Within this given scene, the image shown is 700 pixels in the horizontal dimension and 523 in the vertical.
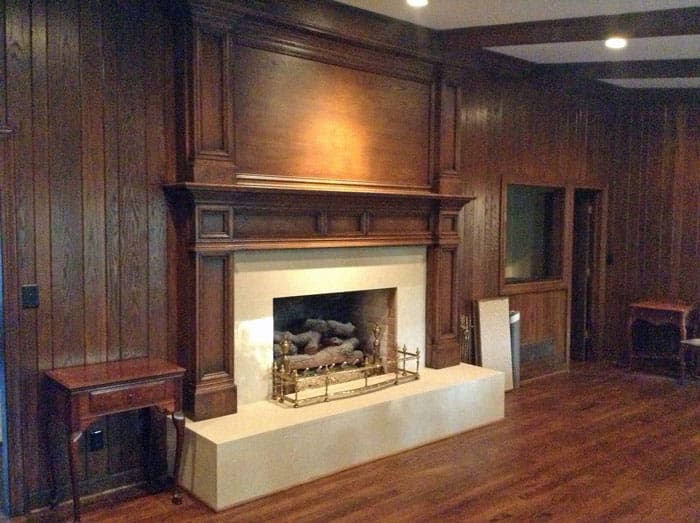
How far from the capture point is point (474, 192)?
17.1 ft

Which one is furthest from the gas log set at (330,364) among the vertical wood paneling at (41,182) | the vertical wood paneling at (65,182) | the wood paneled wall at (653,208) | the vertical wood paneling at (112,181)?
the wood paneled wall at (653,208)

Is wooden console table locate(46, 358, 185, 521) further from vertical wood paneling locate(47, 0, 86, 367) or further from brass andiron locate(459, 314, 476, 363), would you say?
brass andiron locate(459, 314, 476, 363)

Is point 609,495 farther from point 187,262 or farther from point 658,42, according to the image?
point 658,42

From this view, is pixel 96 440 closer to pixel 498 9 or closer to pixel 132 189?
pixel 132 189

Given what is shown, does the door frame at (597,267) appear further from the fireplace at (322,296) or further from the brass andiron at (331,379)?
the brass andiron at (331,379)

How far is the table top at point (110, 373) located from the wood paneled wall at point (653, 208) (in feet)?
16.3

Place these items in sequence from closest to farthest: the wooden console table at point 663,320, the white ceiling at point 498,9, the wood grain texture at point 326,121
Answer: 1. the white ceiling at point 498,9
2. the wood grain texture at point 326,121
3. the wooden console table at point 663,320

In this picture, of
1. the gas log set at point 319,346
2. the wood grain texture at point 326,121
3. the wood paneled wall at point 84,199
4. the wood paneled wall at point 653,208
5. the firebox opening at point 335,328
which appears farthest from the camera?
the wood paneled wall at point 653,208

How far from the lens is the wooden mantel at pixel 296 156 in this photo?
346 cm

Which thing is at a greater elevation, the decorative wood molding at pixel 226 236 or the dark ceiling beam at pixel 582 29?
the dark ceiling beam at pixel 582 29

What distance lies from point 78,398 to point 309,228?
167cm

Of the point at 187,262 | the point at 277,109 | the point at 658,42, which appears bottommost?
the point at 187,262

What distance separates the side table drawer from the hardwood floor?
568mm

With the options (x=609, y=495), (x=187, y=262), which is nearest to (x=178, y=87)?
(x=187, y=262)
